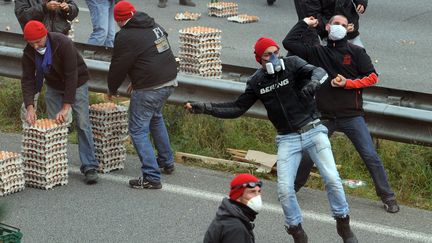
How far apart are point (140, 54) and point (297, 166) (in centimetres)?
215

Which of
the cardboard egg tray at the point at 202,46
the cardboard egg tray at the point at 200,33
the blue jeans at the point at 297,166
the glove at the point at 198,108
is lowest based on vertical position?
the cardboard egg tray at the point at 202,46

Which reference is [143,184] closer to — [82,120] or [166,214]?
[166,214]

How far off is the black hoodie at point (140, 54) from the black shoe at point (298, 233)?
A: 91.8 inches

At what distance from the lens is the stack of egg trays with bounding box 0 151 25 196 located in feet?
32.3

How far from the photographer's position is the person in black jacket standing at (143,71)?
9.96m

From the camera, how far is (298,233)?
27.6ft

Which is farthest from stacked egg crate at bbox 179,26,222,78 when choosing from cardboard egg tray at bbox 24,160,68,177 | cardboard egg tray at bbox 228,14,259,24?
cardboard egg tray at bbox 228,14,259,24

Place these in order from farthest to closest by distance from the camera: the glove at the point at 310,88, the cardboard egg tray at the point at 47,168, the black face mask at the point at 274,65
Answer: the cardboard egg tray at the point at 47,168, the black face mask at the point at 274,65, the glove at the point at 310,88

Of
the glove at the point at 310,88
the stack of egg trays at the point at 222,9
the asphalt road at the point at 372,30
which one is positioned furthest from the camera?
the stack of egg trays at the point at 222,9

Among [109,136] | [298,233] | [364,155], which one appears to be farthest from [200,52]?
[298,233]

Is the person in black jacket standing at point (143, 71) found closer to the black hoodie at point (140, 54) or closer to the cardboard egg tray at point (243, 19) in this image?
the black hoodie at point (140, 54)

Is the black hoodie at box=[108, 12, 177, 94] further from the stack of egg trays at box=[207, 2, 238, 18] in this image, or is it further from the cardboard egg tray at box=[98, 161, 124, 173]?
the stack of egg trays at box=[207, 2, 238, 18]

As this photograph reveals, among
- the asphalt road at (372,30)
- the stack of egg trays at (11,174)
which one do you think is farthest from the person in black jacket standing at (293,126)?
the asphalt road at (372,30)

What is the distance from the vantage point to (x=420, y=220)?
9.16 metres
